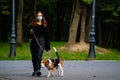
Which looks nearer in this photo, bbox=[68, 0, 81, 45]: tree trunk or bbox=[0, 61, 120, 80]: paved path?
bbox=[0, 61, 120, 80]: paved path

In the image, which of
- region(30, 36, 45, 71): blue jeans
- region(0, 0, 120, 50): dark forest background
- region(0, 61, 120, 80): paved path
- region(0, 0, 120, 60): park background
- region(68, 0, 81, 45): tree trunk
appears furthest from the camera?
region(0, 0, 120, 50): dark forest background

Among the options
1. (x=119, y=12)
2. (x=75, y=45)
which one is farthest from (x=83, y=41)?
(x=119, y=12)

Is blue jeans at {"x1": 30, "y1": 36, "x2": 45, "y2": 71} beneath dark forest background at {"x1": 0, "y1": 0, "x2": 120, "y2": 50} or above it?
above

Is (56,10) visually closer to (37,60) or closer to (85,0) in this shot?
(85,0)

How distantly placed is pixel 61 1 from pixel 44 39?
34.9 meters

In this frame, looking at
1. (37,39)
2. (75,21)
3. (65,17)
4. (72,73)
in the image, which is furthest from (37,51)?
(65,17)

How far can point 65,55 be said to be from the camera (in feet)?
Answer: 88.5

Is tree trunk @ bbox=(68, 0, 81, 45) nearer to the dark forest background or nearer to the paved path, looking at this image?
the dark forest background

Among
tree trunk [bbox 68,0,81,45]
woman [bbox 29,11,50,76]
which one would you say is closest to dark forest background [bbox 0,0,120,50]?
tree trunk [bbox 68,0,81,45]

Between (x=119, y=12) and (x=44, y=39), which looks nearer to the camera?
(x=44, y=39)

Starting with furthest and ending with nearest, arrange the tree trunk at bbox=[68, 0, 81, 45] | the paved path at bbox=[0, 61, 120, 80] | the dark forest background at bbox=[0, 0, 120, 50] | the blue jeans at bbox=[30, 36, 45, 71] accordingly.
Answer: the dark forest background at bbox=[0, 0, 120, 50], the tree trunk at bbox=[68, 0, 81, 45], the blue jeans at bbox=[30, 36, 45, 71], the paved path at bbox=[0, 61, 120, 80]

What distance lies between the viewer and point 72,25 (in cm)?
3119

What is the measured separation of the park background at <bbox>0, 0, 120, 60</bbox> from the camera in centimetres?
3006

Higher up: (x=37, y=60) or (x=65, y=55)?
(x=37, y=60)
